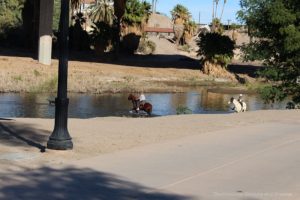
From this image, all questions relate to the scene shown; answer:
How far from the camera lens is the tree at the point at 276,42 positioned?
26359 mm

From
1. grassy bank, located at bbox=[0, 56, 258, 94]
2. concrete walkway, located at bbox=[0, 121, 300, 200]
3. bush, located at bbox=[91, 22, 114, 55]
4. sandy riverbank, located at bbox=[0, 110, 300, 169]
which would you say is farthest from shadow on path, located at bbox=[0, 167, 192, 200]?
bush, located at bbox=[91, 22, 114, 55]

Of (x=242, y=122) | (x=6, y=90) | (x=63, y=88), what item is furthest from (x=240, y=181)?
(x=6, y=90)

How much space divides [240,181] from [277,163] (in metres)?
1.85

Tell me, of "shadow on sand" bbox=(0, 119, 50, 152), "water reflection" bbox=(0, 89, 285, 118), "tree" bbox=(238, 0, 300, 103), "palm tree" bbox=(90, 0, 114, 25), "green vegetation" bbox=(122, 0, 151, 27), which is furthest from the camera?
"palm tree" bbox=(90, 0, 114, 25)

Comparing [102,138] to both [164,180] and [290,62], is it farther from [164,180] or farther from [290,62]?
[290,62]

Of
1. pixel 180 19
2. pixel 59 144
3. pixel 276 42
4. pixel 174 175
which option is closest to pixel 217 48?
pixel 276 42

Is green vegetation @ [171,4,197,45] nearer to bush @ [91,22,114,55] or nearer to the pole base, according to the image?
bush @ [91,22,114,55]

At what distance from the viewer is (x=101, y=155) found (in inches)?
450

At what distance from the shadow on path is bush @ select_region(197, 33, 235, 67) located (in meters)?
47.0

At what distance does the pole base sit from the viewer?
451 inches

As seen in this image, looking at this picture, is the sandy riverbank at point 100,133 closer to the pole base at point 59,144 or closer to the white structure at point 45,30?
the pole base at point 59,144

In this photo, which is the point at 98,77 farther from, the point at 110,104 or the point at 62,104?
the point at 62,104

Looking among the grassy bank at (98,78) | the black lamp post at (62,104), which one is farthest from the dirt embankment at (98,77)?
the black lamp post at (62,104)

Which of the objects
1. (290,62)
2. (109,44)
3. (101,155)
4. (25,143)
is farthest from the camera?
(109,44)
